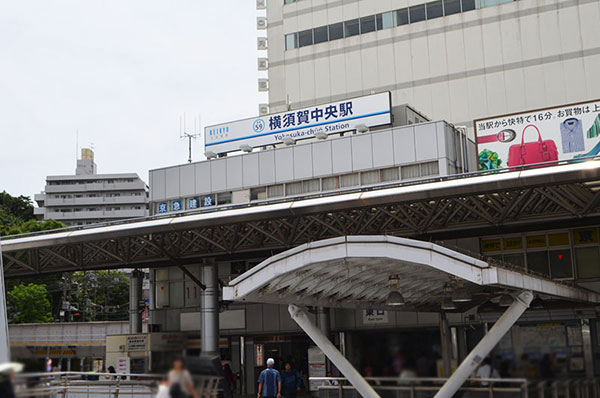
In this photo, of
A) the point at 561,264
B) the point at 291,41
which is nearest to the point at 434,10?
the point at 291,41

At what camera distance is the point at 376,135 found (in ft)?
98.2

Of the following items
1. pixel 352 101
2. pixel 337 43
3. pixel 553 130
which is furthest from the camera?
pixel 337 43

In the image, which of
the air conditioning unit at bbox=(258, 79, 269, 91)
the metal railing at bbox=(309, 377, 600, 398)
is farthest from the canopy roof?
→ the air conditioning unit at bbox=(258, 79, 269, 91)

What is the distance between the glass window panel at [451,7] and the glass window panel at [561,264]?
61.2 ft

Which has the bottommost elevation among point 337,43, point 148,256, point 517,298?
point 517,298

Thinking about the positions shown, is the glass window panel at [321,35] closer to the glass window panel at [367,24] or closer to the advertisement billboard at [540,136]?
the glass window panel at [367,24]

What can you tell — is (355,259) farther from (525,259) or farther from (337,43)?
(337,43)

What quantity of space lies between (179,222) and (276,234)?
4.07 meters

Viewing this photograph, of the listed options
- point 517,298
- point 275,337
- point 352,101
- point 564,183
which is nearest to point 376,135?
point 352,101

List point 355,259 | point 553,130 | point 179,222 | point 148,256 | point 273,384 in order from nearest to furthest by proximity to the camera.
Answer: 1. point 355,259
2. point 273,384
3. point 179,222
4. point 553,130
5. point 148,256

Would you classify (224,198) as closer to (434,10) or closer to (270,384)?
(434,10)

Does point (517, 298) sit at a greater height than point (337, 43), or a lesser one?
lesser

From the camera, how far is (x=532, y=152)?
92.7 feet

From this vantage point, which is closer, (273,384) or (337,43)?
(273,384)
